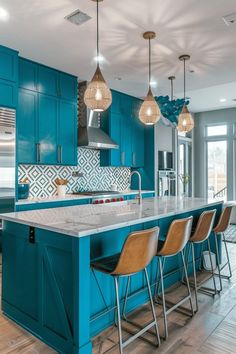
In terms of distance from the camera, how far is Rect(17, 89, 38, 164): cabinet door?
4.04 metres

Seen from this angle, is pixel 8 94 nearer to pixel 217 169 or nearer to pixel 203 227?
pixel 203 227

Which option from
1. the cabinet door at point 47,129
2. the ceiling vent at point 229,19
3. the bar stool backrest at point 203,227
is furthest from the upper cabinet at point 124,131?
the bar stool backrest at point 203,227

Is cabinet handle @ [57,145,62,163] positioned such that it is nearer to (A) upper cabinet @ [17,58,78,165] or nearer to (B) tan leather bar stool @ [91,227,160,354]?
(A) upper cabinet @ [17,58,78,165]

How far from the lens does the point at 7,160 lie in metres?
3.56

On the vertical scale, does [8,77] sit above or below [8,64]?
below

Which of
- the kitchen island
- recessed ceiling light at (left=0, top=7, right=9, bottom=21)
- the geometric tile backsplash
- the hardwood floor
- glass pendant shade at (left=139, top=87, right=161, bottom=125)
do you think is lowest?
the hardwood floor

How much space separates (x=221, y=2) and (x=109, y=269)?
2.58 meters

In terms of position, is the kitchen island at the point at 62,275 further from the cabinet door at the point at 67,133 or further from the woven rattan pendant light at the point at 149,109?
the cabinet door at the point at 67,133

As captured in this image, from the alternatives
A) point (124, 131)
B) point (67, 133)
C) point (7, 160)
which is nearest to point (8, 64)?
point (7, 160)

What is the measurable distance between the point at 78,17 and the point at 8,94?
1.38 metres

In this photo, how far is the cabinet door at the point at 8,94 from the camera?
3.58 m

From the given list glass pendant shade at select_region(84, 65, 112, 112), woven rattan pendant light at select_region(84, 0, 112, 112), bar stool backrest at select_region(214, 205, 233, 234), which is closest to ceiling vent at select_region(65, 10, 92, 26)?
woven rattan pendant light at select_region(84, 0, 112, 112)

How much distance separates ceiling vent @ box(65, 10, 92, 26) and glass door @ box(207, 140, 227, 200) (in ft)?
19.4

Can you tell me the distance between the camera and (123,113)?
598 centimetres
